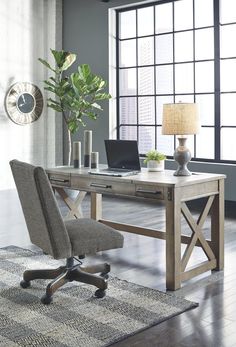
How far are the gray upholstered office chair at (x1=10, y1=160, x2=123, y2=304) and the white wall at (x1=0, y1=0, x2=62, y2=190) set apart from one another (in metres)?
4.66

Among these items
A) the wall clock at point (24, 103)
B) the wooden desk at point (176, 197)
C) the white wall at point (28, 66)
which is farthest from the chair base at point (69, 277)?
the wall clock at point (24, 103)

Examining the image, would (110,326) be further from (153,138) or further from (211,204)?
(153,138)

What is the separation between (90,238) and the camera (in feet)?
10.2

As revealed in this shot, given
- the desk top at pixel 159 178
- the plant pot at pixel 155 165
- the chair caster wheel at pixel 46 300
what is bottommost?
the chair caster wheel at pixel 46 300

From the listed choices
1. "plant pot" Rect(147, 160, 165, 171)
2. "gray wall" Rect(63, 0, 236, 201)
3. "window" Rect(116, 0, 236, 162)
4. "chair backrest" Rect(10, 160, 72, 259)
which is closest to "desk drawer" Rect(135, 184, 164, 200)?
"plant pot" Rect(147, 160, 165, 171)

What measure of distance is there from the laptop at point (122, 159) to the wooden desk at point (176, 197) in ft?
0.29

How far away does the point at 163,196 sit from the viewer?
3.37 meters

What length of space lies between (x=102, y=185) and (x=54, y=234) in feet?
2.83

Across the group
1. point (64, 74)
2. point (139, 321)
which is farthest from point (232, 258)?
point (64, 74)

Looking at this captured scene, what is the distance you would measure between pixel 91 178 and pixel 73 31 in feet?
15.9

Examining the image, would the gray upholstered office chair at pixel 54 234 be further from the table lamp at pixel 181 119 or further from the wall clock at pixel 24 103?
the wall clock at pixel 24 103

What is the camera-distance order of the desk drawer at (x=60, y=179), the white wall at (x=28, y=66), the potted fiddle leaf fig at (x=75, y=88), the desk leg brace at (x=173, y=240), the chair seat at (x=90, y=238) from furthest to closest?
1. the white wall at (x=28, y=66)
2. the potted fiddle leaf fig at (x=75, y=88)
3. the desk drawer at (x=60, y=179)
4. the desk leg brace at (x=173, y=240)
5. the chair seat at (x=90, y=238)

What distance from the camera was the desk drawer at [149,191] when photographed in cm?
338

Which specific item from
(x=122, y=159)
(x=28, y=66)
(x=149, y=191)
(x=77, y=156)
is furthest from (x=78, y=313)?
(x=28, y=66)
